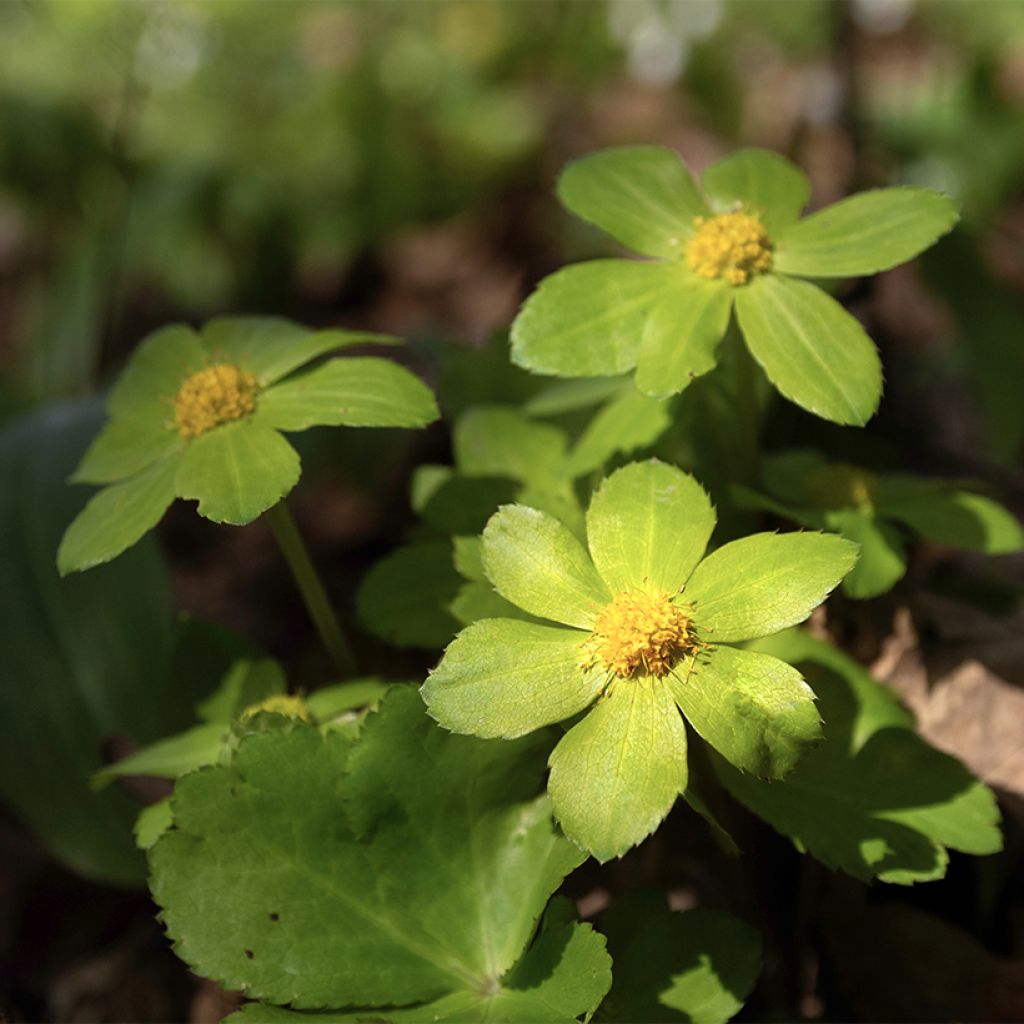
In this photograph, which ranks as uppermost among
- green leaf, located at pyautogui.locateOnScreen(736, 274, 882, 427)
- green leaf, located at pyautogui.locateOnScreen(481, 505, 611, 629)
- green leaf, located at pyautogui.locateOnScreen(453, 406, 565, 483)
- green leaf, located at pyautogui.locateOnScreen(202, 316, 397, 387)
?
green leaf, located at pyautogui.locateOnScreen(202, 316, 397, 387)

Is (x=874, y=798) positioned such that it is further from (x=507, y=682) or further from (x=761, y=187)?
(x=761, y=187)

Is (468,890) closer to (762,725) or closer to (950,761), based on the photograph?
(762,725)

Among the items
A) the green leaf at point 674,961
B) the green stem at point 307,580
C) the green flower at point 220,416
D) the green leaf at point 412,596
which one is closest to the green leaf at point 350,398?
the green flower at point 220,416

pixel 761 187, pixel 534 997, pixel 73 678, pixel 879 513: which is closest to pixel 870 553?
pixel 879 513

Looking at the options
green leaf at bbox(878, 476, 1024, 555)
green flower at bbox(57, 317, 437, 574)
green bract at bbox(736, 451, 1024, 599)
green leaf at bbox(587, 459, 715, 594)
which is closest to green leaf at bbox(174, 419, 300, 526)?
green flower at bbox(57, 317, 437, 574)

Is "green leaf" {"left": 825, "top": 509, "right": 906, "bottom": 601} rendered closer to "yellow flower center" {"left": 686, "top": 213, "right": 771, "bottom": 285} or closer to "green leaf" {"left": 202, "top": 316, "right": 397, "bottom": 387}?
"yellow flower center" {"left": 686, "top": 213, "right": 771, "bottom": 285}

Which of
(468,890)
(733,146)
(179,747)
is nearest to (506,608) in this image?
(468,890)
